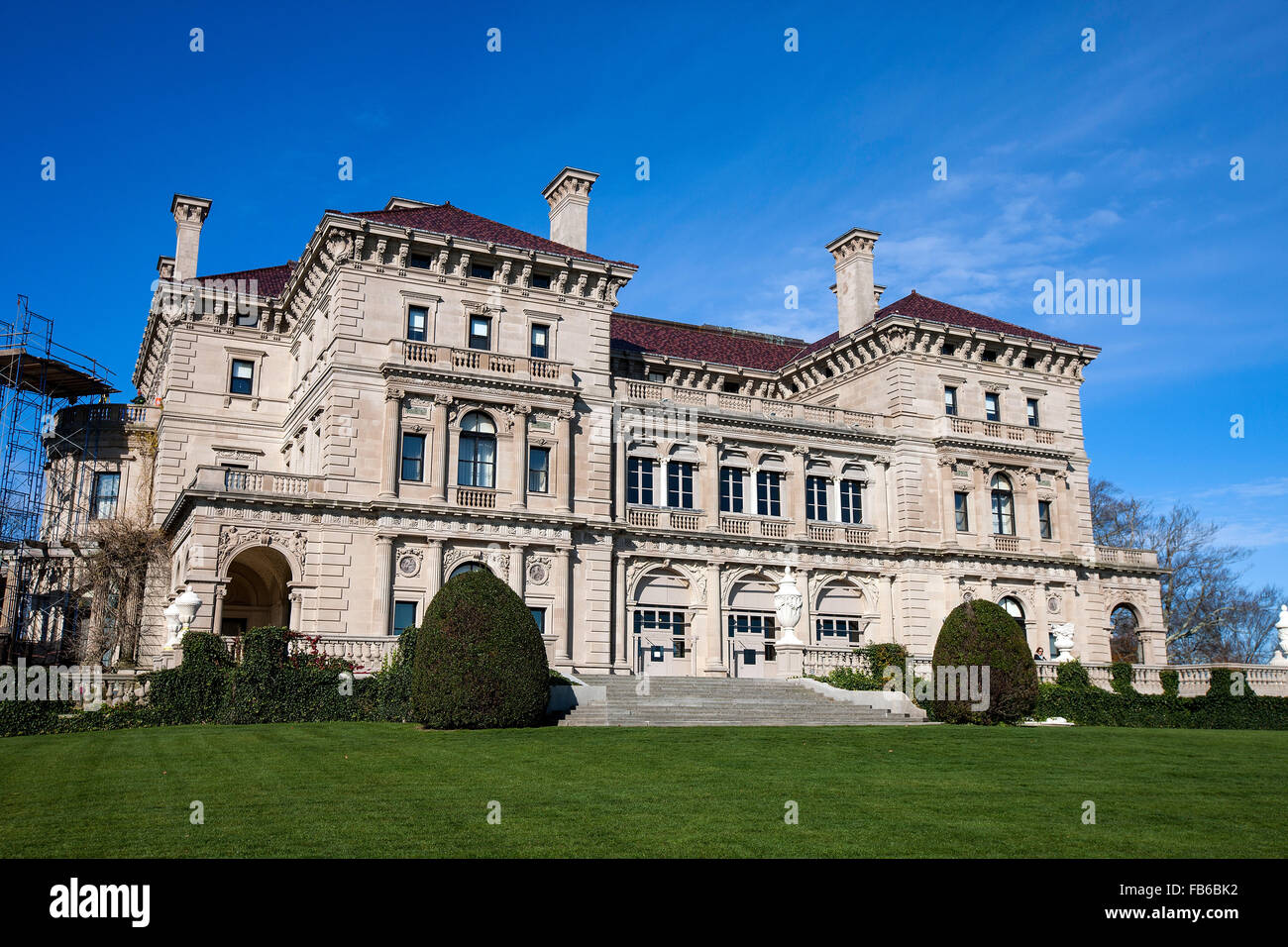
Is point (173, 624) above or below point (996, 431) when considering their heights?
below

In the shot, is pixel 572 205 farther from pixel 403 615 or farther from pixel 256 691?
pixel 256 691

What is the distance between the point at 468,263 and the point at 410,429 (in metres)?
6.74

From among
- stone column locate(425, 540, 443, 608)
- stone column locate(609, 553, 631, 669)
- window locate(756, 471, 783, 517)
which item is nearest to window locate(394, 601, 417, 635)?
stone column locate(425, 540, 443, 608)

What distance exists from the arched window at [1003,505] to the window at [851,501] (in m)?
6.26

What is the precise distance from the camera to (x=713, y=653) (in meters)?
41.8

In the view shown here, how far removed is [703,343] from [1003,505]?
16164 mm

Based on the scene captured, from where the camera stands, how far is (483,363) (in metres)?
38.4

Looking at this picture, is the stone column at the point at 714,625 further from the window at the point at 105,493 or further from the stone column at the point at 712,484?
the window at the point at 105,493

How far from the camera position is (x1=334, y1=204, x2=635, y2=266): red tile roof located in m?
39.1

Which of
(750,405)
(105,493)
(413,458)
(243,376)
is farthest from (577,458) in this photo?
(105,493)

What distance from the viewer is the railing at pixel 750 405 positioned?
42.9 metres

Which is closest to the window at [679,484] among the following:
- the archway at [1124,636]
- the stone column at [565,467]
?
the stone column at [565,467]

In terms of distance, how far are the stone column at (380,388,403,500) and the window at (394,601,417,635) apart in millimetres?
3653
